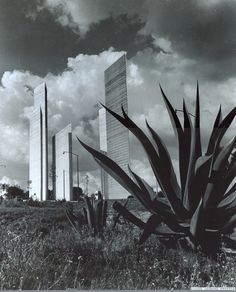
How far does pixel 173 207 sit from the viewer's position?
4344 mm

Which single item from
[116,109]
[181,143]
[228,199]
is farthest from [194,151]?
[116,109]

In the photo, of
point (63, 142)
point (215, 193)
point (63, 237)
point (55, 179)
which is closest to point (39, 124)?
point (63, 142)

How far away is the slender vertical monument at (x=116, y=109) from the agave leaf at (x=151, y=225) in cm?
52

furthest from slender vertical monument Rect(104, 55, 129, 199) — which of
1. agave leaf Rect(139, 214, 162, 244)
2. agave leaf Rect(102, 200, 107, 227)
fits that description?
agave leaf Rect(139, 214, 162, 244)

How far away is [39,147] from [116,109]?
3.03ft

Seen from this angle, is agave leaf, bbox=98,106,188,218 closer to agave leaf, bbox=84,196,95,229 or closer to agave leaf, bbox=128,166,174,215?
agave leaf, bbox=128,166,174,215

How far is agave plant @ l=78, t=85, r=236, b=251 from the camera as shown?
4.14 meters

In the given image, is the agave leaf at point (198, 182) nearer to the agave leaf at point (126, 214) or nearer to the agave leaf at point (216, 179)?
the agave leaf at point (216, 179)

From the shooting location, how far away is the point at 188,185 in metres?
4.18

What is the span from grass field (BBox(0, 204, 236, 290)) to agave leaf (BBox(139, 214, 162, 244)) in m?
0.17

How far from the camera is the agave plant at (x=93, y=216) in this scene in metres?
4.81

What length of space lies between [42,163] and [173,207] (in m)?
1.48

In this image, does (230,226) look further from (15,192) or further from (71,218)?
(15,192)

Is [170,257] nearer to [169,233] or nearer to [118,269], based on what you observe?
[169,233]
